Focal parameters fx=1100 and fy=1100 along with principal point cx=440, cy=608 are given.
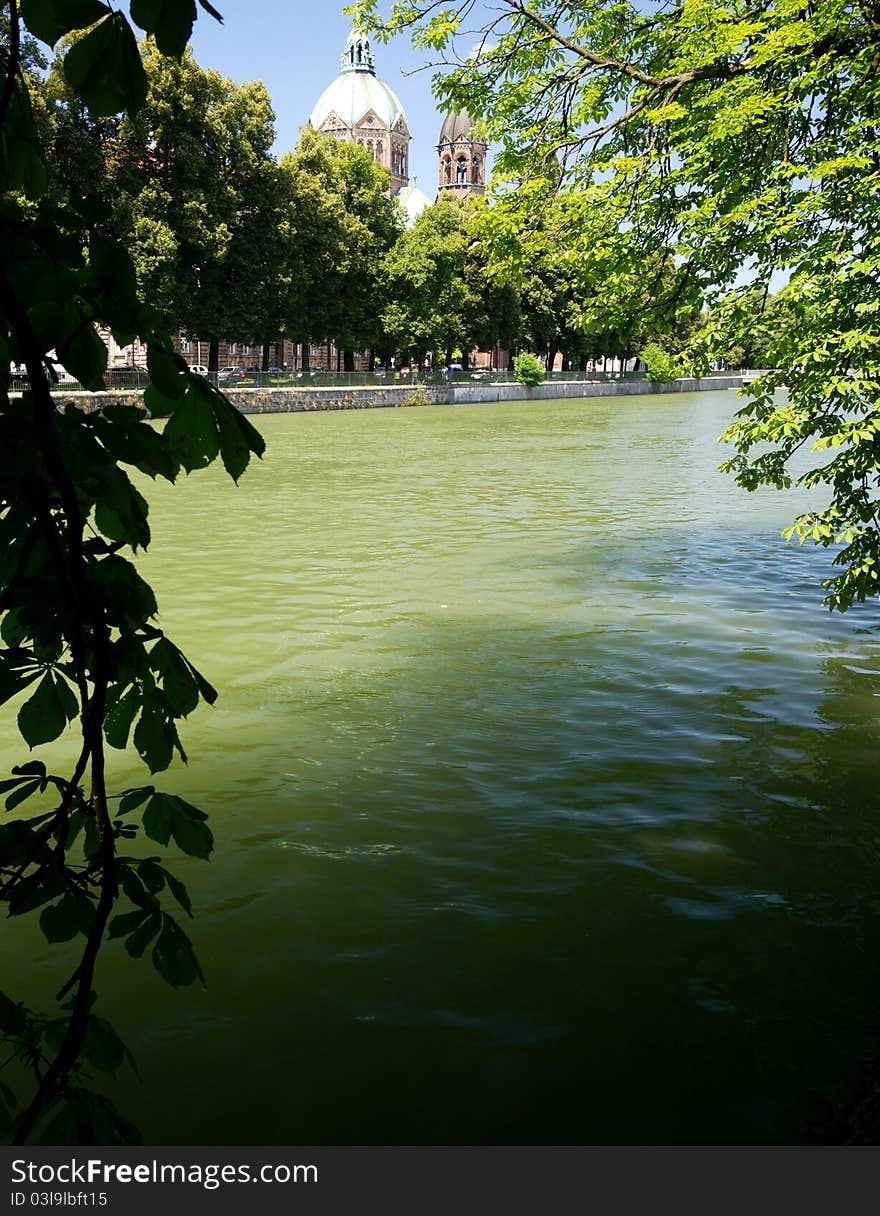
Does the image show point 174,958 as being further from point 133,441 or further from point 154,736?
point 133,441

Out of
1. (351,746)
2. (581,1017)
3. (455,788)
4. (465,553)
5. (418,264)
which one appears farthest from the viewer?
(418,264)

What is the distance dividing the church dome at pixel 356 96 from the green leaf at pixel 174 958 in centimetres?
17540

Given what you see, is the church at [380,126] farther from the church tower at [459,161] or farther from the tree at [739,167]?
the tree at [739,167]

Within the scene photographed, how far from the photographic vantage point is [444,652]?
10.1 m

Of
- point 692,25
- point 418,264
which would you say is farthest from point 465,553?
point 418,264

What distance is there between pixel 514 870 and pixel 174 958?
141 inches

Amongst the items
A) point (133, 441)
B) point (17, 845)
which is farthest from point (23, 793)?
point (133, 441)

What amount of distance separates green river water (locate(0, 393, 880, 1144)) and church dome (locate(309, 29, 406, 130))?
166663 millimetres

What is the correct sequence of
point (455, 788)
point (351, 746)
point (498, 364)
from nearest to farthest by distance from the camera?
point (455, 788) < point (351, 746) < point (498, 364)

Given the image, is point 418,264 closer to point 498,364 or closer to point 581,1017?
point 498,364

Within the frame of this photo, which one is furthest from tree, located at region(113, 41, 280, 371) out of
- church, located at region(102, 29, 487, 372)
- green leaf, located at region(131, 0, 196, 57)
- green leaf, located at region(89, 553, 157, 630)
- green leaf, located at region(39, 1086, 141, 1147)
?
church, located at region(102, 29, 487, 372)
